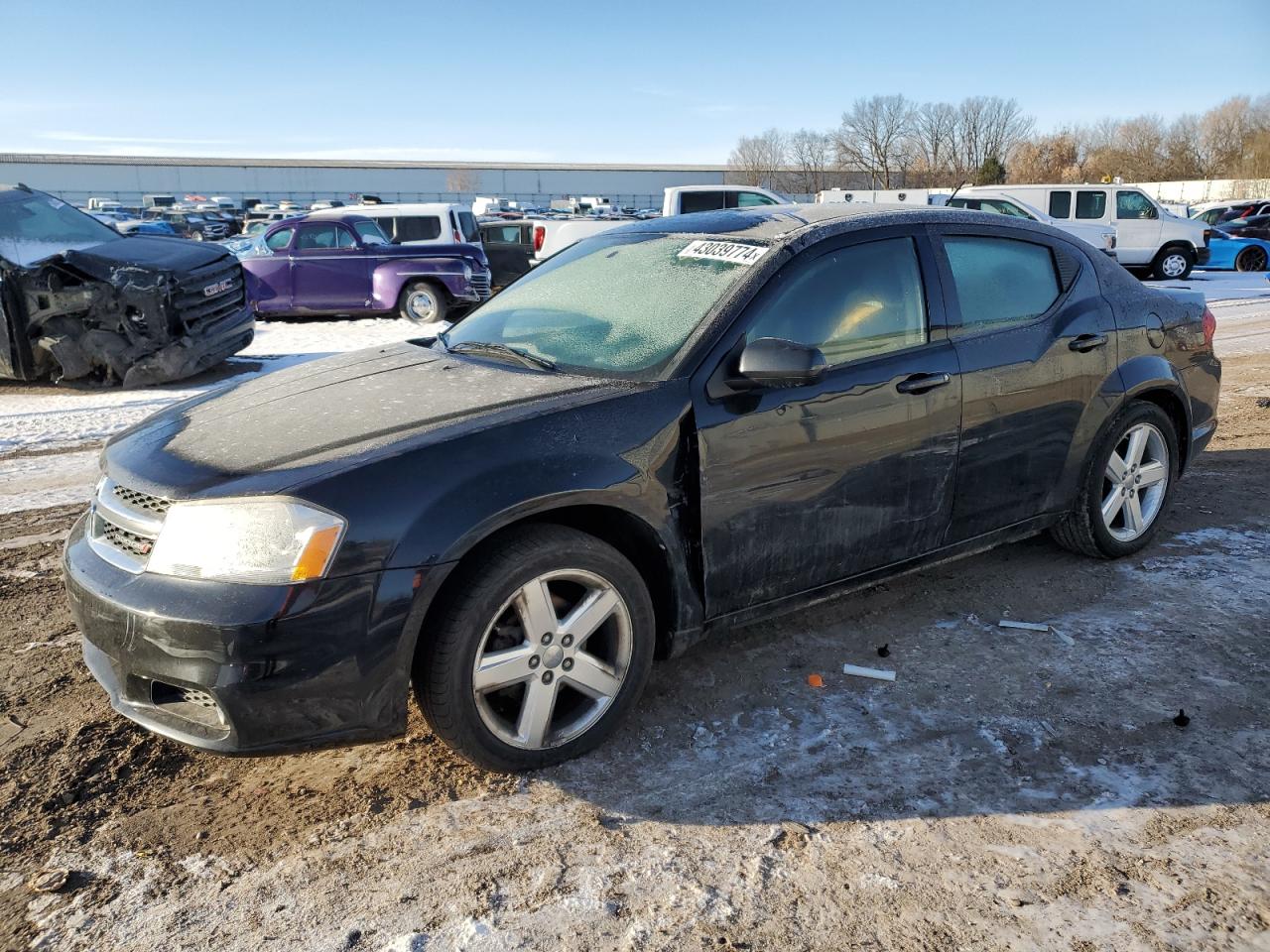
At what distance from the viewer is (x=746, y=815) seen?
9.28ft

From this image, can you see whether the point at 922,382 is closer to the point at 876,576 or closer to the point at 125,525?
the point at 876,576

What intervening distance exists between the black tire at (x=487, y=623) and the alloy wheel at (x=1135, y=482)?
2.63 m

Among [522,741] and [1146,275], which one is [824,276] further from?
[1146,275]

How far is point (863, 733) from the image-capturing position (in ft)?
10.7

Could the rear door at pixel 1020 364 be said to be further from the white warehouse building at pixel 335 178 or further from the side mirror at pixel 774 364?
the white warehouse building at pixel 335 178

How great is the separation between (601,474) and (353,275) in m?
13.5

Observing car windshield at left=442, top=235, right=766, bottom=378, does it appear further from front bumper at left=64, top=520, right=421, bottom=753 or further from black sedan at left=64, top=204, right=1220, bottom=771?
front bumper at left=64, top=520, right=421, bottom=753

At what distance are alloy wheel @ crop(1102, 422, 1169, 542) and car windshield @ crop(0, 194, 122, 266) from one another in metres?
9.41

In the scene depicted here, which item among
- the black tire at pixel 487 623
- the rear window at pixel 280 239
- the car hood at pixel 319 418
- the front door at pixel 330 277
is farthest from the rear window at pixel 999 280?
the rear window at pixel 280 239

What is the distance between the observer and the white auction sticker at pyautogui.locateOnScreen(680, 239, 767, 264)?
3586 millimetres

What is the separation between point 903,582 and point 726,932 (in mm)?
2511

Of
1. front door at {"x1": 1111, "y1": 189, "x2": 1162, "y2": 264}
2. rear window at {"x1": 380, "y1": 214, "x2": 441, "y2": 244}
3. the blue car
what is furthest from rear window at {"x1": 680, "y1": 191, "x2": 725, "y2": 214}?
the blue car

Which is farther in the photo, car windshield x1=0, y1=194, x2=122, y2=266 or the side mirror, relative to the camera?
car windshield x1=0, y1=194, x2=122, y2=266

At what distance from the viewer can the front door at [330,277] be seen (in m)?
15.5
